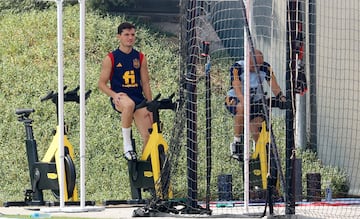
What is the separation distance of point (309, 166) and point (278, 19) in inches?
124

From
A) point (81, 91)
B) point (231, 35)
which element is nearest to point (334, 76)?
point (231, 35)

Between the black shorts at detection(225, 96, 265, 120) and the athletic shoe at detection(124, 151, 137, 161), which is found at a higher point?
the black shorts at detection(225, 96, 265, 120)

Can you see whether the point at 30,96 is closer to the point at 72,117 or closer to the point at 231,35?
the point at 72,117

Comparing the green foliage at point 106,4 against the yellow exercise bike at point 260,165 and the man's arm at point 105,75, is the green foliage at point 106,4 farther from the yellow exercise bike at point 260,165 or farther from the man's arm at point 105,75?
the yellow exercise bike at point 260,165

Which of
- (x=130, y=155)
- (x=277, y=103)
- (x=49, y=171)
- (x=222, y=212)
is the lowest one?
(x=222, y=212)

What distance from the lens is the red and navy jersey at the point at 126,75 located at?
14.0m

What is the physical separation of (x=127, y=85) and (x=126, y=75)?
0.37 ft

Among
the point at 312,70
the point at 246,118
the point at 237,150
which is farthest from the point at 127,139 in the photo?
the point at 312,70

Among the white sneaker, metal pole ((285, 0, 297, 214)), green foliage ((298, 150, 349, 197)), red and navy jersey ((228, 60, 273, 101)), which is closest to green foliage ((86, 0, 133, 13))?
green foliage ((298, 150, 349, 197))

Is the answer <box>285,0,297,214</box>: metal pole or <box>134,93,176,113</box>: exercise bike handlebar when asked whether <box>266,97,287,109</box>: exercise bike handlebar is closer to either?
<box>285,0,297,214</box>: metal pole

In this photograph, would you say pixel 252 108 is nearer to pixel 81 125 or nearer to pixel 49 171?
pixel 81 125

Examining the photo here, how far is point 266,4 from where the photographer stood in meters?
14.4

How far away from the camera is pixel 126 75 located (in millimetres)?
14000

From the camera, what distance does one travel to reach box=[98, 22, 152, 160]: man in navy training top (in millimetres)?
13852
